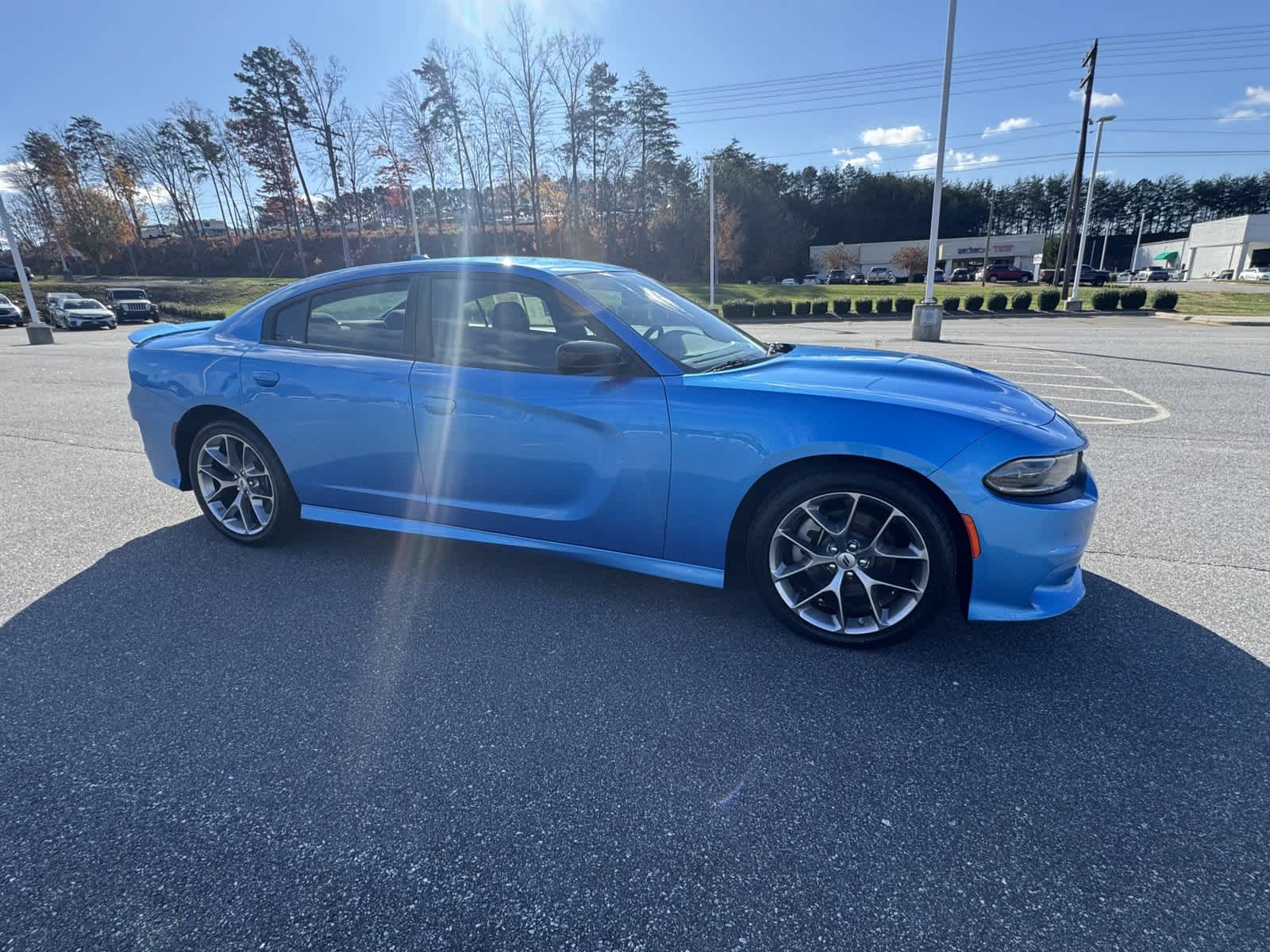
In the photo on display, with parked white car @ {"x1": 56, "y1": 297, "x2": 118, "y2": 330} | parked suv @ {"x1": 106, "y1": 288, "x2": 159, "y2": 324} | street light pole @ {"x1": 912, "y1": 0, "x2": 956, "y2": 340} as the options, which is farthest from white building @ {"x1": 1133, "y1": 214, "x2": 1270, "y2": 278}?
parked white car @ {"x1": 56, "y1": 297, "x2": 118, "y2": 330}

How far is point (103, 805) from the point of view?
196 cm

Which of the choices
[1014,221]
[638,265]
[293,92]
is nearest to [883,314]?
[638,265]

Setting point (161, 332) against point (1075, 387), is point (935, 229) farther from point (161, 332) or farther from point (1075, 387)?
point (161, 332)

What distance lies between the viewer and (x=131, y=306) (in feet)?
103

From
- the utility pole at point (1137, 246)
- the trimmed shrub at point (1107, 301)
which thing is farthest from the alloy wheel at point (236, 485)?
the utility pole at point (1137, 246)

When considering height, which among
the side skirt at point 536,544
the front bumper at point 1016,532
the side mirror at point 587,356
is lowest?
the side skirt at point 536,544

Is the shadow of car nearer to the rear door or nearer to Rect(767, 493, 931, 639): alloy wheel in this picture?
Rect(767, 493, 931, 639): alloy wheel

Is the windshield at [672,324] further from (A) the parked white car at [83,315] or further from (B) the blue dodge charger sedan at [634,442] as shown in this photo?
(A) the parked white car at [83,315]

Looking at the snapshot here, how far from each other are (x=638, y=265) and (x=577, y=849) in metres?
59.6

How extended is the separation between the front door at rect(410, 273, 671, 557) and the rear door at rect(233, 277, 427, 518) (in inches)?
5.4

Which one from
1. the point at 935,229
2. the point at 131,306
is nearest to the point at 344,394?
the point at 935,229

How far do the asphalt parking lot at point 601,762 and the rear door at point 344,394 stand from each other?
50 centimetres

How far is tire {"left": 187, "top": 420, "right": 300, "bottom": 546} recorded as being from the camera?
12.1 feet

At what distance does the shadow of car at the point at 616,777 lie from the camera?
161cm
